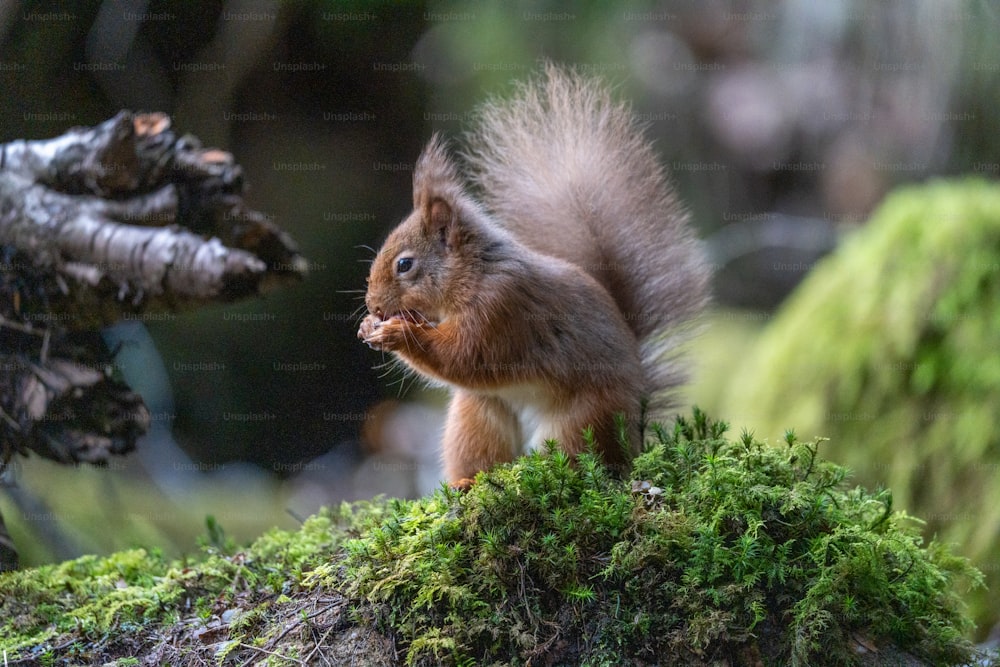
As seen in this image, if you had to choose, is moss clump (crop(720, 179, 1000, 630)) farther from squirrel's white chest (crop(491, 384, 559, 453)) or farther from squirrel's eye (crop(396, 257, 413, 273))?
squirrel's eye (crop(396, 257, 413, 273))

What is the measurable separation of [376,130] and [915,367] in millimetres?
3761

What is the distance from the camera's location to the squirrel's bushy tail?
2789 mm

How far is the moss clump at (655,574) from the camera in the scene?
1705 millimetres

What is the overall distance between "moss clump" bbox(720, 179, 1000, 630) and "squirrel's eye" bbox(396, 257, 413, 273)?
2.02 metres

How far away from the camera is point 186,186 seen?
263cm

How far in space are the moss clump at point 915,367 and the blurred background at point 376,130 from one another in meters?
0.72

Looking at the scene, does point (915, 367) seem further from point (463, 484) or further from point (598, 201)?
point (463, 484)

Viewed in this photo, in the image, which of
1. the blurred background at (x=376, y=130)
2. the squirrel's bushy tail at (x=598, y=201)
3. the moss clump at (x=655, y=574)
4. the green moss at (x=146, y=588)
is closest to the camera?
the moss clump at (x=655, y=574)

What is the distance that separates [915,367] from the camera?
3.48m

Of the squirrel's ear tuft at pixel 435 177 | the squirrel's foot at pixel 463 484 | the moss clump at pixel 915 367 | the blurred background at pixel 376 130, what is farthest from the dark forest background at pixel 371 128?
the squirrel's foot at pixel 463 484

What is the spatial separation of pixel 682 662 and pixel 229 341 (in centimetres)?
431

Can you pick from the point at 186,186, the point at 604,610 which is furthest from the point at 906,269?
the point at 186,186

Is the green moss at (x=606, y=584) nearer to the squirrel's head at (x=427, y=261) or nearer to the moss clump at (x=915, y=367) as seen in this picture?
the squirrel's head at (x=427, y=261)

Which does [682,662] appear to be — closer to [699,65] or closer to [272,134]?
[272,134]
